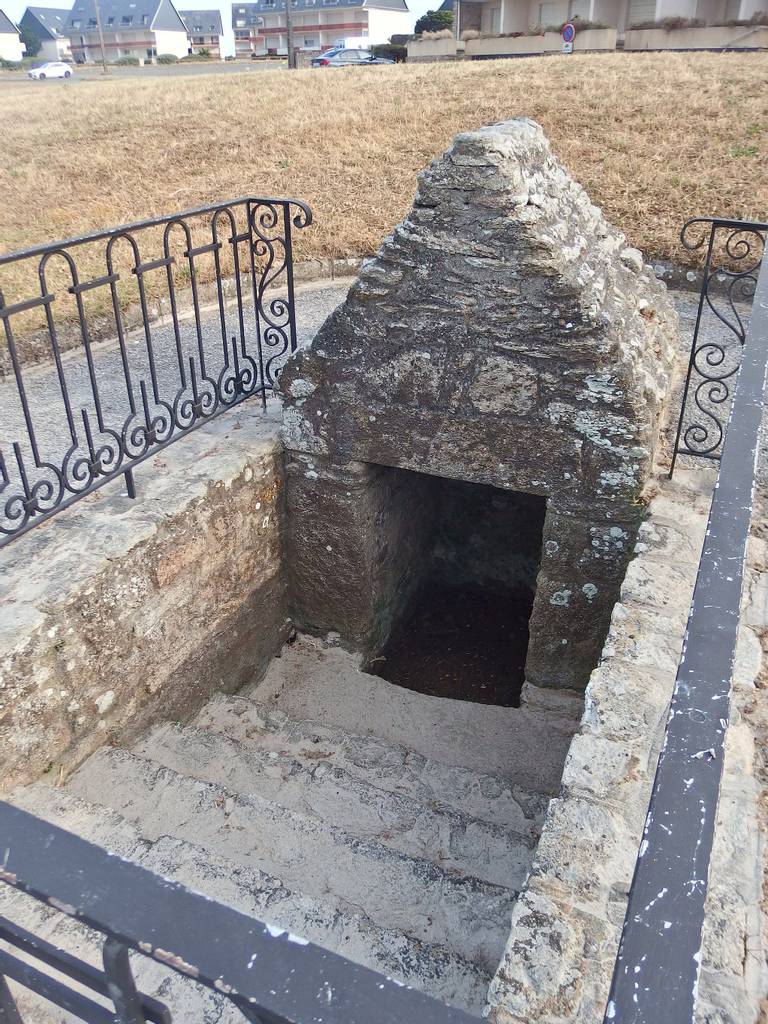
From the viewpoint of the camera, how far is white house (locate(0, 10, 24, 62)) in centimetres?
6586

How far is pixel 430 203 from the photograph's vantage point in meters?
3.51

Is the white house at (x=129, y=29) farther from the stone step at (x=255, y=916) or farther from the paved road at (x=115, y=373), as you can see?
the stone step at (x=255, y=916)

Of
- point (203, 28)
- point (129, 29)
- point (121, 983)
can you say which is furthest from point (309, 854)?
point (203, 28)

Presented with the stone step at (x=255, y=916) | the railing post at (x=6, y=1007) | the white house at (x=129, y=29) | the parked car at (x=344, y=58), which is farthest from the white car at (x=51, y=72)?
the railing post at (x=6, y=1007)

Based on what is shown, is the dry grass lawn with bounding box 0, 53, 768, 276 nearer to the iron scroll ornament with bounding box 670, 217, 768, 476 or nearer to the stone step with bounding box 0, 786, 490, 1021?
the iron scroll ornament with bounding box 670, 217, 768, 476

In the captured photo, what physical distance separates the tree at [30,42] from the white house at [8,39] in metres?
5.13

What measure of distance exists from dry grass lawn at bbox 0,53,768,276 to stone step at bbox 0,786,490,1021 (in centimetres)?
615

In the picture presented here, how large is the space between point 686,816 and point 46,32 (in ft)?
314

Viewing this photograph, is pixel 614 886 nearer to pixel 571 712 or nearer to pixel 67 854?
pixel 67 854

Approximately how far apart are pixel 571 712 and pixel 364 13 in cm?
7347

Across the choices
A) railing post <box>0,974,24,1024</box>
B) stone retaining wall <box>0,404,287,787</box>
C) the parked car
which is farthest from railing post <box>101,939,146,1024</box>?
the parked car

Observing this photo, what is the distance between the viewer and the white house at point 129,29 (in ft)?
238

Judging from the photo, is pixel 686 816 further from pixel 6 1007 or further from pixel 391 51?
pixel 391 51

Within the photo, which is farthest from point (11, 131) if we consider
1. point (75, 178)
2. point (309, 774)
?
point (309, 774)
